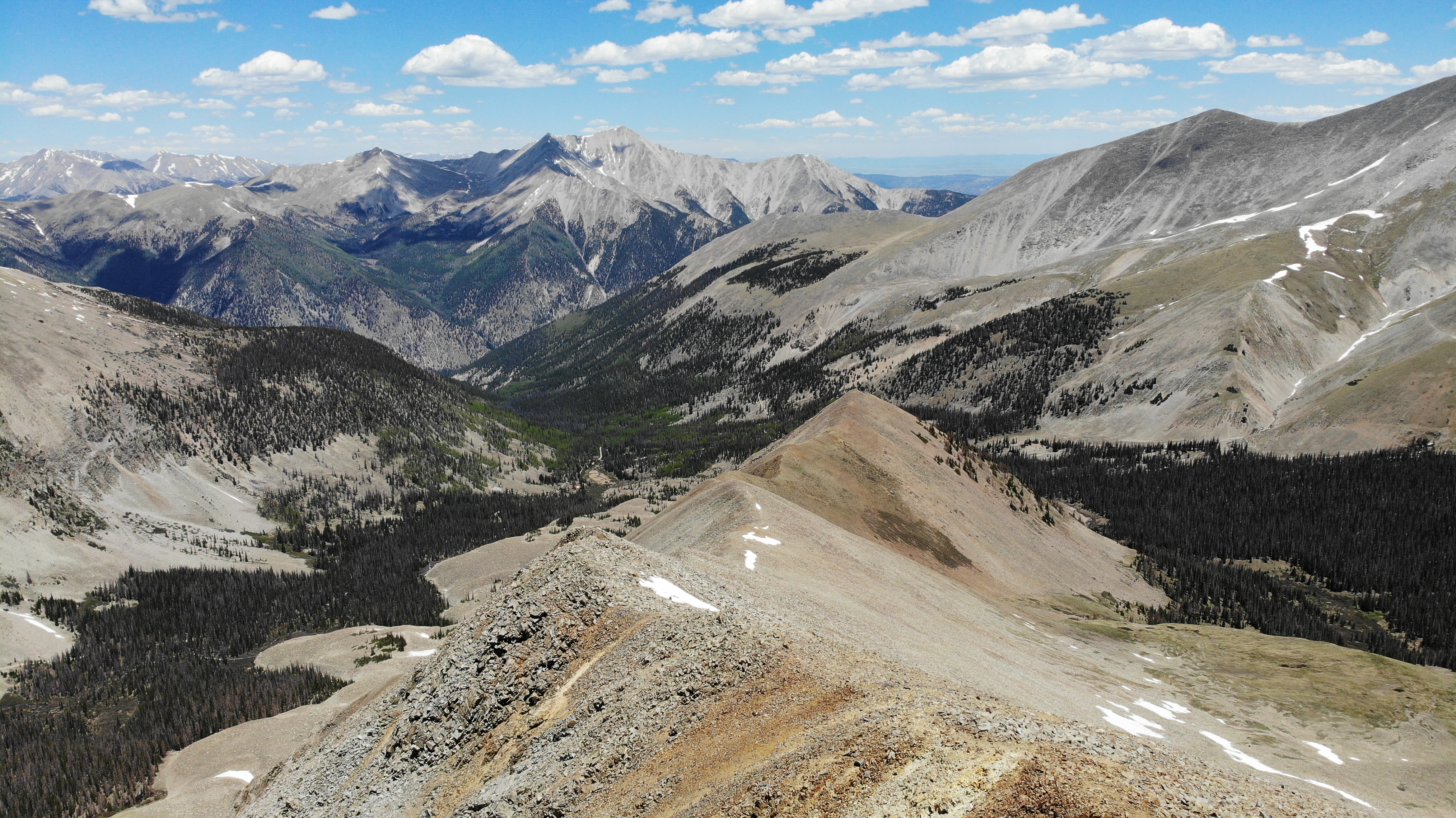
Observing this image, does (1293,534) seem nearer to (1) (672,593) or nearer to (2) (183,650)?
(1) (672,593)

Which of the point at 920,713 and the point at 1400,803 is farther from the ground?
the point at 920,713

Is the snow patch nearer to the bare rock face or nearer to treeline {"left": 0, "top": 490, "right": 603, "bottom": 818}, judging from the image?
the bare rock face

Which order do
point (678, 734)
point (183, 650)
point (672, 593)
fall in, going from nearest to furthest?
1. point (678, 734)
2. point (672, 593)
3. point (183, 650)

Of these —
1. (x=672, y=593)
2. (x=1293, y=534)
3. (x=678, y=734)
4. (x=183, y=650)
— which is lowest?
(x=183, y=650)

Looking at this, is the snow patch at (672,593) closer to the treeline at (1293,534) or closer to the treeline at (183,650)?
the treeline at (183,650)

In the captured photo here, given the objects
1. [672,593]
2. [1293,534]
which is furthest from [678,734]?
[1293,534]

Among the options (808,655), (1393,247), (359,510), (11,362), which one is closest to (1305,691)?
(808,655)

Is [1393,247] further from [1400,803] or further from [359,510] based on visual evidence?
[359,510]

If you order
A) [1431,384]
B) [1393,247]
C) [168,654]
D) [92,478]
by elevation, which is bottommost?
[168,654]

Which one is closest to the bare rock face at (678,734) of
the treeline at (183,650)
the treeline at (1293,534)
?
the treeline at (183,650)
